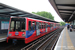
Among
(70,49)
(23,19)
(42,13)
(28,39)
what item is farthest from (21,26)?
(42,13)

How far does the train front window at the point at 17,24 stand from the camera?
8812 mm

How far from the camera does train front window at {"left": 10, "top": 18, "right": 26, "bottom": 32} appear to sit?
8.81m

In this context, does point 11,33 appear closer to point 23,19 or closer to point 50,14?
point 23,19

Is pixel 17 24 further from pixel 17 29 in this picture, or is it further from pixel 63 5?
pixel 63 5

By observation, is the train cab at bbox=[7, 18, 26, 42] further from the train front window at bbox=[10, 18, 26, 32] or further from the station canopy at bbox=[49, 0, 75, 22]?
the station canopy at bbox=[49, 0, 75, 22]

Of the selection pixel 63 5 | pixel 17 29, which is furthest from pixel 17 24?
pixel 63 5

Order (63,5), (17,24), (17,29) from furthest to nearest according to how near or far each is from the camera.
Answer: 1. (63,5)
2. (17,24)
3. (17,29)

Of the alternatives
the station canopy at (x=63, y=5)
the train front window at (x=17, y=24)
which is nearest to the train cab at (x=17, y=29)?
the train front window at (x=17, y=24)

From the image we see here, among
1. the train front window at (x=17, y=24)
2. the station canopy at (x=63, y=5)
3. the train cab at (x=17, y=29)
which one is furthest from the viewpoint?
the station canopy at (x=63, y=5)

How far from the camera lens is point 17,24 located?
9.06 meters

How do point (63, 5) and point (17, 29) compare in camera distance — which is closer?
point (17, 29)

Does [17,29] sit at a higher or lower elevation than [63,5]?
lower

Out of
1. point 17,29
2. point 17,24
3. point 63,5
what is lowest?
point 17,29

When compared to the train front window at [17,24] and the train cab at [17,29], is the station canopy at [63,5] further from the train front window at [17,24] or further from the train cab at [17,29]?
the train cab at [17,29]
